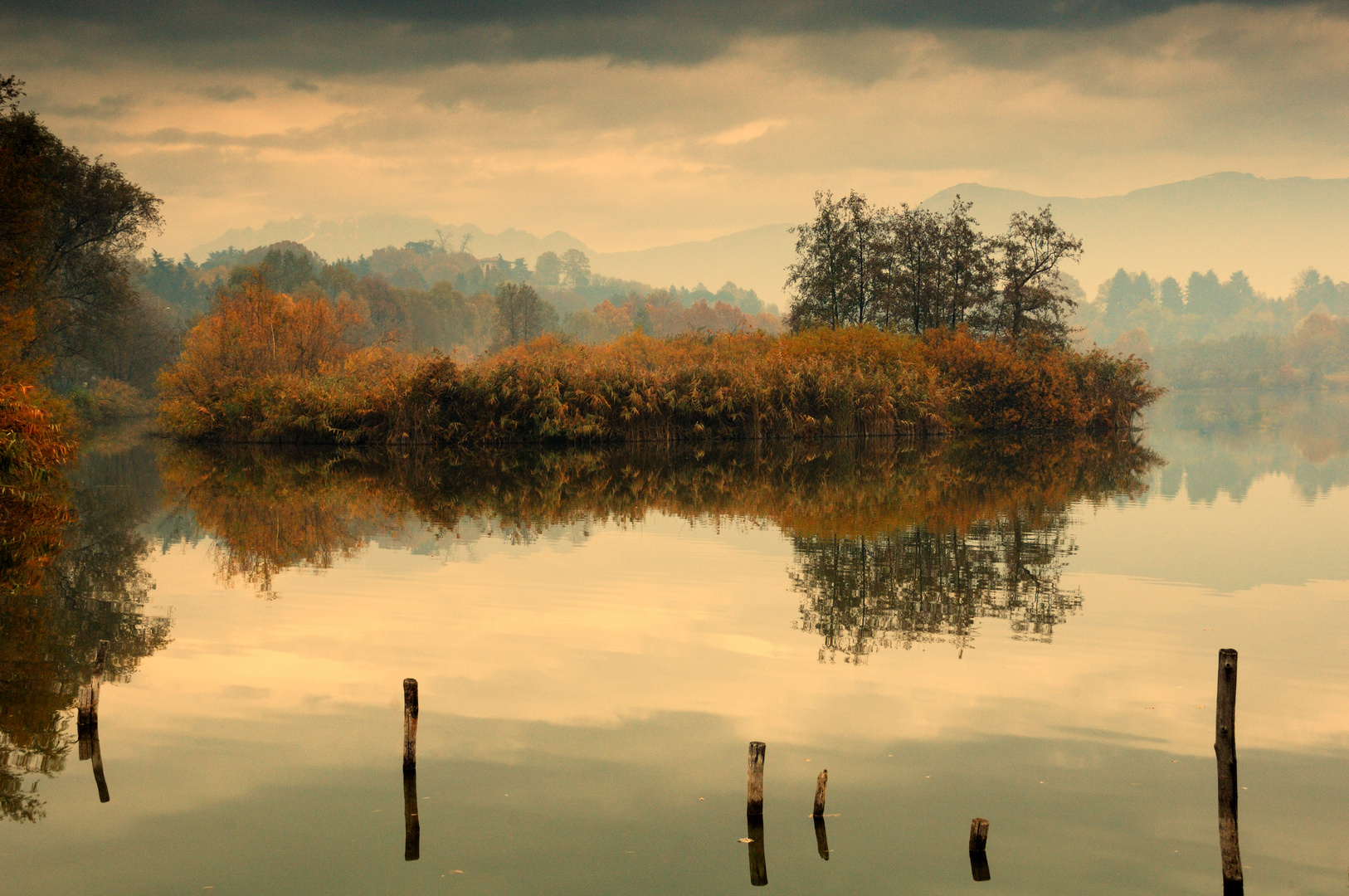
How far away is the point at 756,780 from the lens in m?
6.53

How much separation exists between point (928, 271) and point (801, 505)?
35383 mm

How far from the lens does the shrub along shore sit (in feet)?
124

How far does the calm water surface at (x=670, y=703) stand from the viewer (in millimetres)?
6547

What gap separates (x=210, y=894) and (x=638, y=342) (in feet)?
164

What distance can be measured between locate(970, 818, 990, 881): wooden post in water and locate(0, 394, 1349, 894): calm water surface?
0.19 ft

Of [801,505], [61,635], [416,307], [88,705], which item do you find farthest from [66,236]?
[416,307]

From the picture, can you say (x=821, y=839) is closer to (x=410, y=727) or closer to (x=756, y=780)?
(x=756, y=780)

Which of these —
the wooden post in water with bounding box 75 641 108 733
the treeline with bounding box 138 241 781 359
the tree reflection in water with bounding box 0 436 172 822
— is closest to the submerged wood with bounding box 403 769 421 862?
the tree reflection in water with bounding box 0 436 172 822

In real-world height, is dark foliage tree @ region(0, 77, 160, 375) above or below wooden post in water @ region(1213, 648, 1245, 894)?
above

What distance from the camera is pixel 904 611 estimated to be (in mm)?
12312

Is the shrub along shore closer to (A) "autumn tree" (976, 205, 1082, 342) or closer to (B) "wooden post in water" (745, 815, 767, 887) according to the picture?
(A) "autumn tree" (976, 205, 1082, 342)

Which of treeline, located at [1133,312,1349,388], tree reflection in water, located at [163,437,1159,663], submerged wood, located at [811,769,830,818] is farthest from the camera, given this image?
treeline, located at [1133,312,1349,388]

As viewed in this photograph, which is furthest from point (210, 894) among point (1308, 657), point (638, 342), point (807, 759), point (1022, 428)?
point (638, 342)

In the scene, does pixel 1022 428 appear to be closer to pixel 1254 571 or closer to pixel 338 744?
pixel 1254 571
